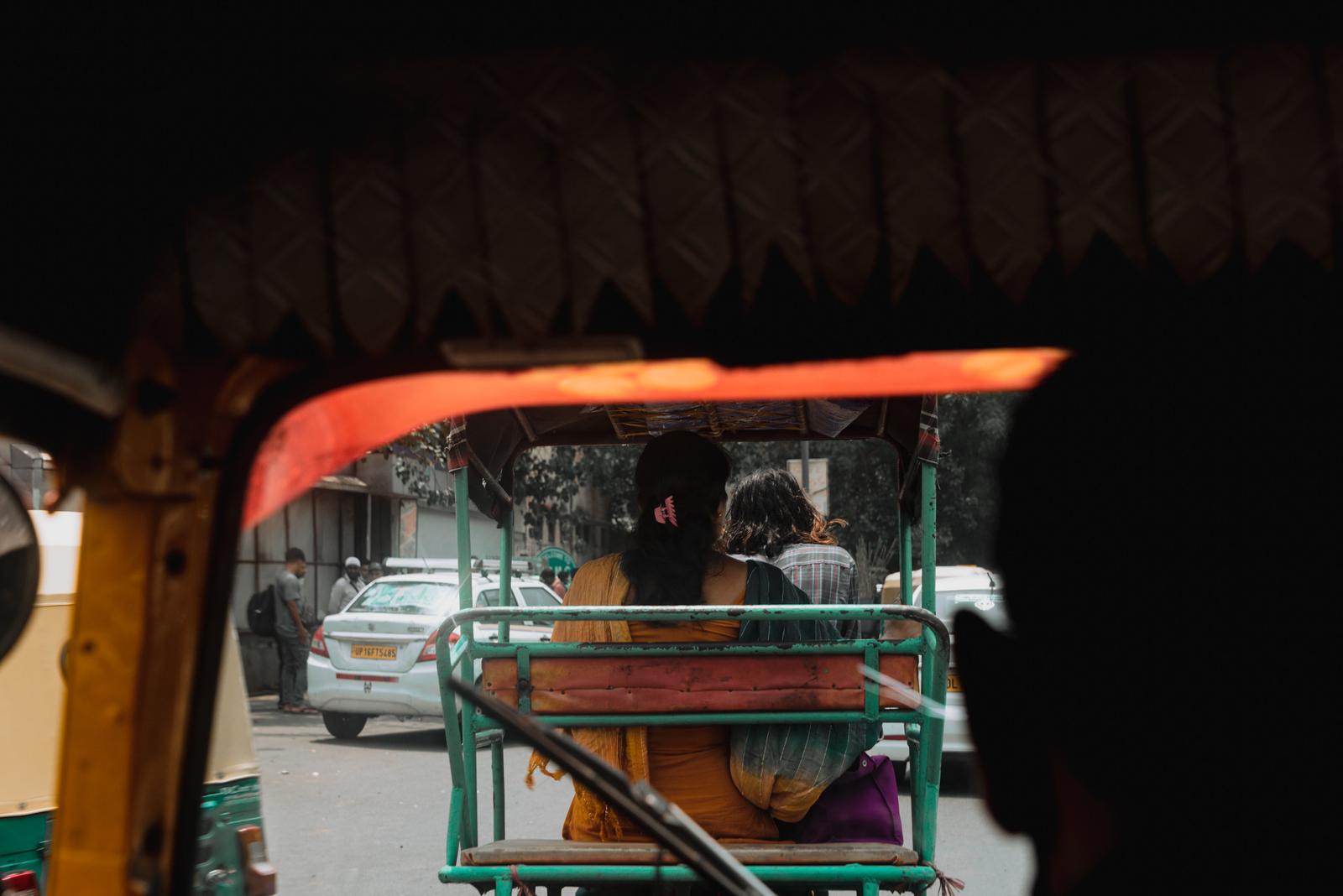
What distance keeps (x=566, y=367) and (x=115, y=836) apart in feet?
1.86

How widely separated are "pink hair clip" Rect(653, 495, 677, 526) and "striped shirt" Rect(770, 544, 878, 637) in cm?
131

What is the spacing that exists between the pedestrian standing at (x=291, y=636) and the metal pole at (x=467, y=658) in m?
9.21

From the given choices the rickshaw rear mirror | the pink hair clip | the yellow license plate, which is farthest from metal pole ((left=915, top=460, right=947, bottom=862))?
the yellow license plate

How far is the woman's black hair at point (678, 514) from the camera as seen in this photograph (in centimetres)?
344

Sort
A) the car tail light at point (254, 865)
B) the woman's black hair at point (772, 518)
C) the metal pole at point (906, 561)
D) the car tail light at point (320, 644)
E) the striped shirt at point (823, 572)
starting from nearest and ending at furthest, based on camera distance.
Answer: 1. the car tail light at point (254, 865)
2. the striped shirt at point (823, 572)
3. the metal pole at point (906, 561)
4. the woman's black hair at point (772, 518)
5. the car tail light at point (320, 644)

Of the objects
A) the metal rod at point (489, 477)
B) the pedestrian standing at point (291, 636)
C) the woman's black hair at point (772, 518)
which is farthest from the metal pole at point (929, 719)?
the pedestrian standing at point (291, 636)

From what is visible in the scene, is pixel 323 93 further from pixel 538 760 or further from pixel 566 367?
pixel 538 760

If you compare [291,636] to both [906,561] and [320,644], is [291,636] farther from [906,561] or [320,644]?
[906,561]

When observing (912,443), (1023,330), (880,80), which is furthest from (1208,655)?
(912,443)

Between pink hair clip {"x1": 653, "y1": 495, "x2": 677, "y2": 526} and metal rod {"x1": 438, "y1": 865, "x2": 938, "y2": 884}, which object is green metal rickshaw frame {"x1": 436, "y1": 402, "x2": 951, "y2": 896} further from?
pink hair clip {"x1": 653, "y1": 495, "x2": 677, "y2": 526}

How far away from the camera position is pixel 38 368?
1.07 m

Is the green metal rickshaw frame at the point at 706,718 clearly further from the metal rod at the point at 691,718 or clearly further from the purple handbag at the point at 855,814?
the purple handbag at the point at 855,814

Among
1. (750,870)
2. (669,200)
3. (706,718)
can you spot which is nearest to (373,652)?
(706,718)

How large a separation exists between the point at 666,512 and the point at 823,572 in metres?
1.42
